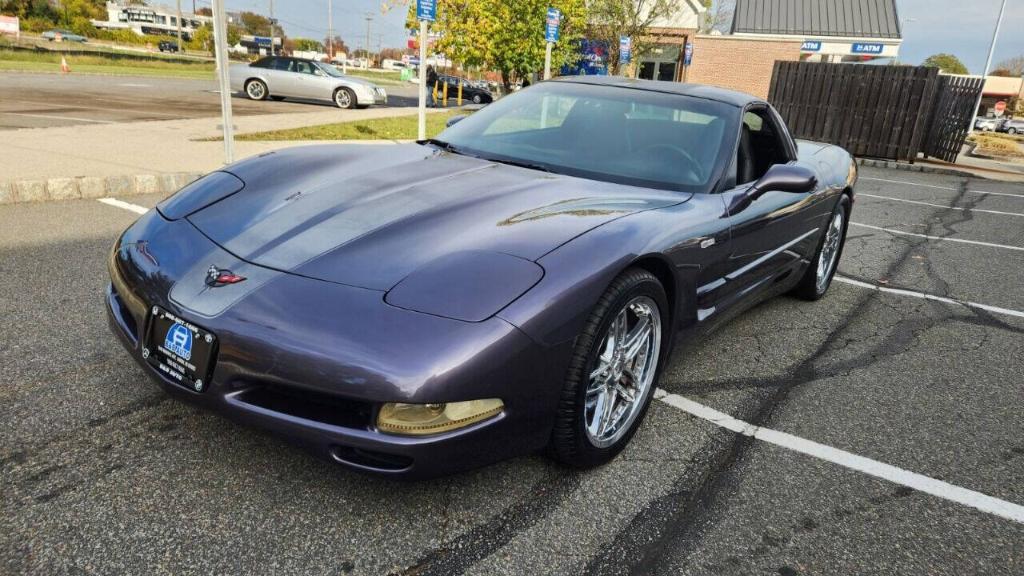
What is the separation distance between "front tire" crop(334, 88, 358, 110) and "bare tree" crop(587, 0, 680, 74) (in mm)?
11829

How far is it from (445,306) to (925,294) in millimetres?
4440

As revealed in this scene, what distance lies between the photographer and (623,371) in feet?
8.02

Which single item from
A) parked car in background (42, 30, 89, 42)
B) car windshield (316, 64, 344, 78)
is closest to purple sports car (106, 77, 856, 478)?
car windshield (316, 64, 344, 78)

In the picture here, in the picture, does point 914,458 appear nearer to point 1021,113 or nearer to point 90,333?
point 90,333

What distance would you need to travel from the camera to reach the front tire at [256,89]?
750 inches

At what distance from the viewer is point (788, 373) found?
3.38 m

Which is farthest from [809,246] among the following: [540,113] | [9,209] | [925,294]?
[9,209]

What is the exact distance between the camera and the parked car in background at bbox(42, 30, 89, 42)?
58247mm

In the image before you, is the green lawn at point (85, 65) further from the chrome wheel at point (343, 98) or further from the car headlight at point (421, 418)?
the car headlight at point (421, 418)

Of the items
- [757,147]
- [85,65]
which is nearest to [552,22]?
[757,147]

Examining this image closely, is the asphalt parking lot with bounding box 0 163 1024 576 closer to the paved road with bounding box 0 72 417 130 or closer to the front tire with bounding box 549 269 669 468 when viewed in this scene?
the front tire with bounding box 549 269 669 468

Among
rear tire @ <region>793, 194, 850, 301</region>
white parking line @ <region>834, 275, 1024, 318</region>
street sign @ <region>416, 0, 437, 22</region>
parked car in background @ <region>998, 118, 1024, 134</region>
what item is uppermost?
street sign @ <region>416, 0, 437, 22</region>

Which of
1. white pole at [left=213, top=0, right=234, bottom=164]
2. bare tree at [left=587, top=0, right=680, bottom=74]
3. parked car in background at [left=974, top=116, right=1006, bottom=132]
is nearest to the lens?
white pole at [left=213, top=0, right=234, bottom=164]

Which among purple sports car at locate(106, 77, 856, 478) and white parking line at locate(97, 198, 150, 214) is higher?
purple sports car at locate(106, 77, 856, 478)
